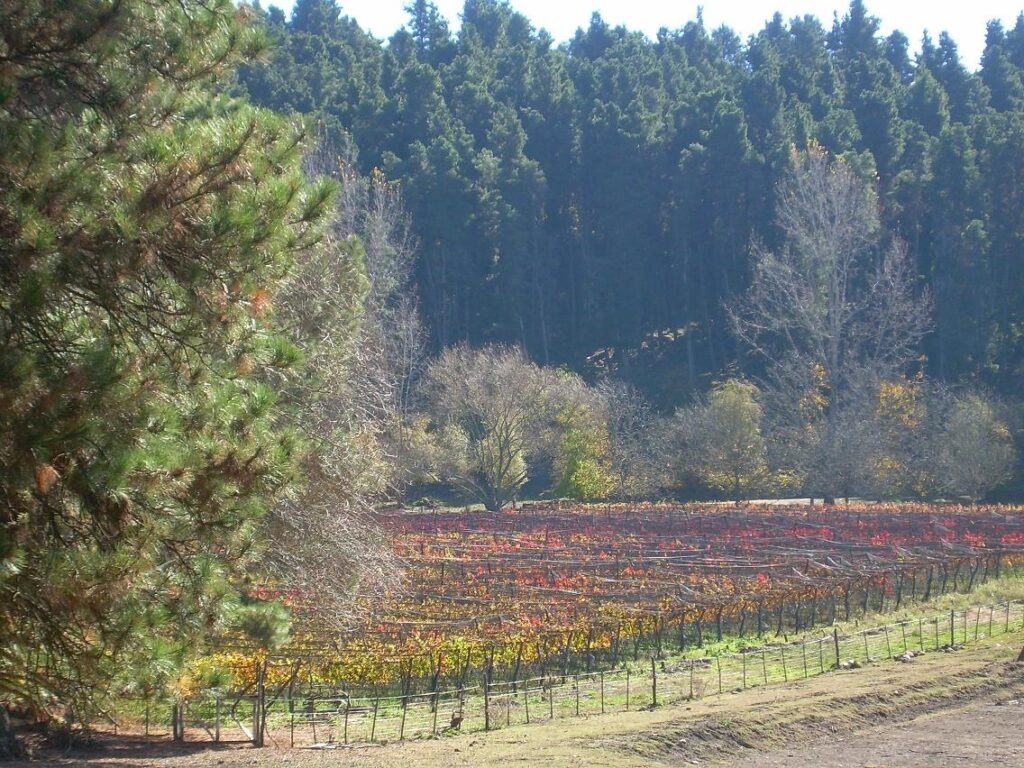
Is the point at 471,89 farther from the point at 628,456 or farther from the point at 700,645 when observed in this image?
the point at 700,645

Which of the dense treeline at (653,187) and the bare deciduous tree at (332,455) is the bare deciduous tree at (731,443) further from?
the bare deciduous tree at (332,455)

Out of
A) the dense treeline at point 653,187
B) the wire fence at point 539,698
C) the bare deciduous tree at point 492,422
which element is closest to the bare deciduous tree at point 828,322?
the dense treeline at point 653,187

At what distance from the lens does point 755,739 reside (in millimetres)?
14188

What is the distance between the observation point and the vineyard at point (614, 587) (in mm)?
19875

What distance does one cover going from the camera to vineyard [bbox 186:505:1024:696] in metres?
19.9

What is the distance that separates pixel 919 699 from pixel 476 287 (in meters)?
60.9

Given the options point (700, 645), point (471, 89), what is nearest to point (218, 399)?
point (700, 645)

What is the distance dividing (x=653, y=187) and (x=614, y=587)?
51.7m

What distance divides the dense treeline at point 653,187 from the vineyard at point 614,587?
28949mm

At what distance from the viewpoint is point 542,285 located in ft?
255

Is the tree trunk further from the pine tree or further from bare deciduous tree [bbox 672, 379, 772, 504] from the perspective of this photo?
bare deciduous tree [bbox 672, 379, 772, 504]

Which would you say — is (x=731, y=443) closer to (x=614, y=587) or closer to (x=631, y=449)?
(x=631, y=449)

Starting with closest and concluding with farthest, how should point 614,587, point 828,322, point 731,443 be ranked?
point 614,587 → point 731,443 → point 828,322

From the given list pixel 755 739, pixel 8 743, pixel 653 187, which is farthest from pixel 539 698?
pixel 653 187
